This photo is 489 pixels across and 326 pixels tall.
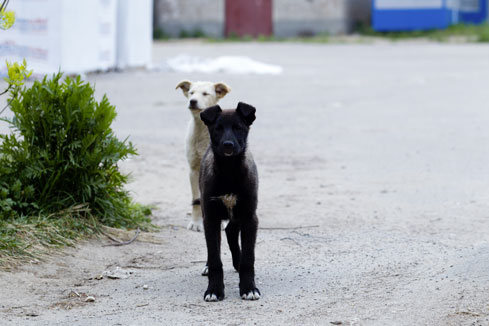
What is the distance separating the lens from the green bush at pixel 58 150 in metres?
5.95

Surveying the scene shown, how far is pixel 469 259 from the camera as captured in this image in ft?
17.3

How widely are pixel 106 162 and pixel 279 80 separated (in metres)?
10.0

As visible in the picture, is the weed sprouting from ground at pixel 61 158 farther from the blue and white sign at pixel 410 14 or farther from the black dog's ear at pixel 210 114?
the blue and white sign at pixel 410 14

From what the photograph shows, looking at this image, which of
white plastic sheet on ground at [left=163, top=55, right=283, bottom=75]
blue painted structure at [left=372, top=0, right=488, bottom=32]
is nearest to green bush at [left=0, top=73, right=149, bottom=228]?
white plastic sheet on ground at [left=163, top=55, right=283, bottom=75]

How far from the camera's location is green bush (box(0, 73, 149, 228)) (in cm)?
595

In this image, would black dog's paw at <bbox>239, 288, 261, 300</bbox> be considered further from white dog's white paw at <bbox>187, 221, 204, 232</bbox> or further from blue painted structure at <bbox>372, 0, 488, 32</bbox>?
blue painted structure at <bbox>372, 0, 488, 32</bbox>

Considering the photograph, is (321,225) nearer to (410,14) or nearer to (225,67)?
(225,67)

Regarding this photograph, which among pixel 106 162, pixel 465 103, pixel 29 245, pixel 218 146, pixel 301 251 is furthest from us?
pixel 465 103

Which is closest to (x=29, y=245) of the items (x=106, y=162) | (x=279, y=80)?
(x=106, y=162)

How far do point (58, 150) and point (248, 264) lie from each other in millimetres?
1994

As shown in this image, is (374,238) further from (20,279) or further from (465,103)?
(465,103)

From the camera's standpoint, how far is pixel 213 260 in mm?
4715

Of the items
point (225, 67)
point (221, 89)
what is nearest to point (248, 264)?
point (221, 89)

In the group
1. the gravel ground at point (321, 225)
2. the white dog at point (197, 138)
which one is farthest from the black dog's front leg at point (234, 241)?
the white dog at point (197, 138)
